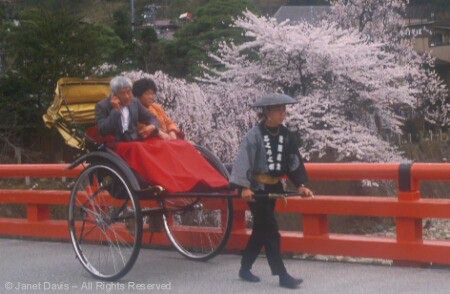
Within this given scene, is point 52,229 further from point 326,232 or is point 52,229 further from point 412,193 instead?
point 412,193

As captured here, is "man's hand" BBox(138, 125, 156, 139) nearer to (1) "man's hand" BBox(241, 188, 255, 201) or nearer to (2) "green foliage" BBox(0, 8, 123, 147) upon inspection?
(1) "man's hand" BBox(241, 188, 255, 201)

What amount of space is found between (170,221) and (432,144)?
74.7 feet

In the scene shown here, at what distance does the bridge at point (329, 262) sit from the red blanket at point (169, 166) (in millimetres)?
778

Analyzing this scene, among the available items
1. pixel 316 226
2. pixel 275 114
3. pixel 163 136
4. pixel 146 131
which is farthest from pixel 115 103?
pixel 316 226

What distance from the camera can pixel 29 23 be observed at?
28453 mm

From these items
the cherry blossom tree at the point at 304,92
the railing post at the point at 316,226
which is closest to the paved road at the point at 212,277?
the railing post at the point at 316,226

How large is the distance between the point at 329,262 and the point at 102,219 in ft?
6.56

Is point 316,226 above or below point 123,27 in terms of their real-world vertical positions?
below

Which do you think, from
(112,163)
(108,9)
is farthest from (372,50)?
(108,9)

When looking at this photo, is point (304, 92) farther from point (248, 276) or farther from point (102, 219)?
point (248, 276)

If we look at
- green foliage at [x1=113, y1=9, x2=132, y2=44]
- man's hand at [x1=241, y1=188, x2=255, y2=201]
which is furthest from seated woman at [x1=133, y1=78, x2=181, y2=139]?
green foliage at [x1=113, y1=9, x2=132, y2=44]

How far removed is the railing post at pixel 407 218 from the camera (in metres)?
7.23

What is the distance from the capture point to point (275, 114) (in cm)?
658

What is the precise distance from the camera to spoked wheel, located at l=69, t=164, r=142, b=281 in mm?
7082
